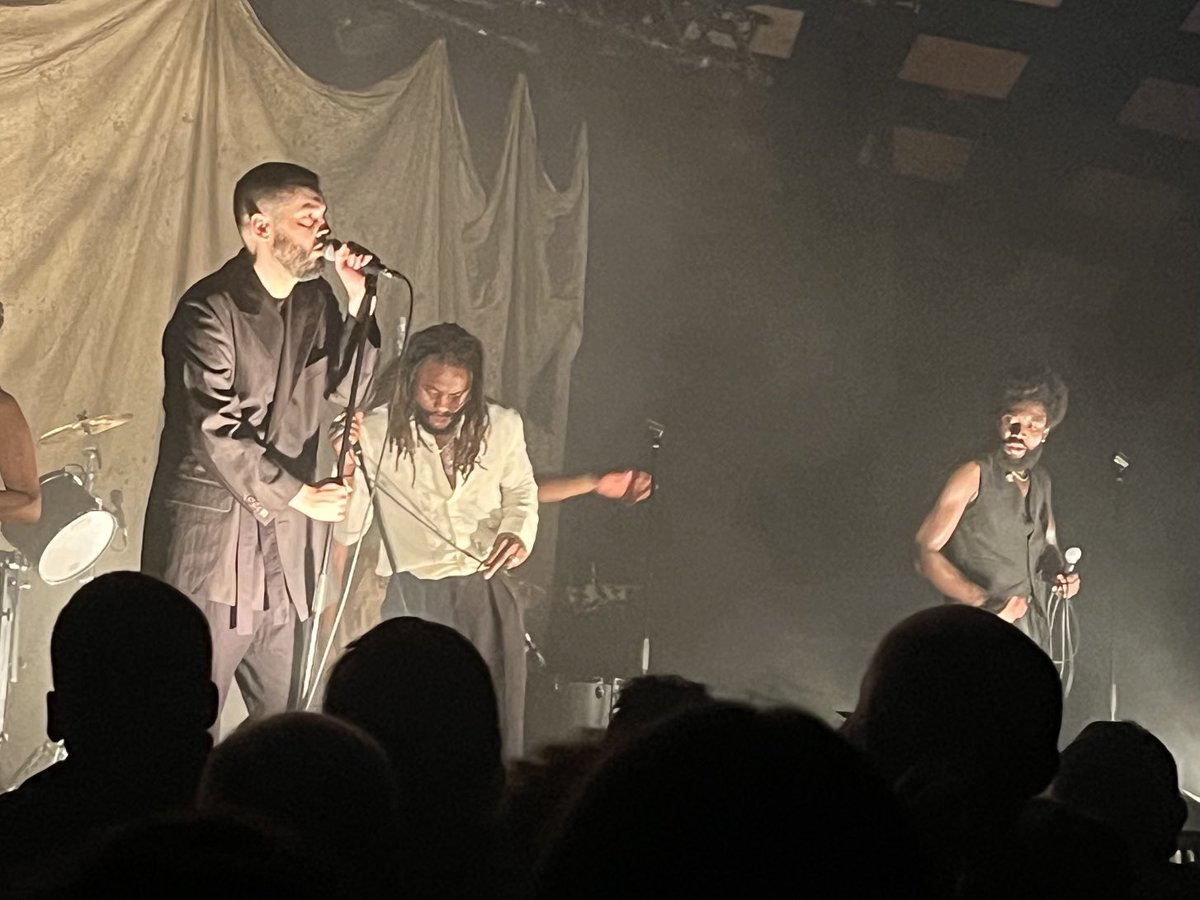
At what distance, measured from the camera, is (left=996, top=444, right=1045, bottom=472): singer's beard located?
366 inches

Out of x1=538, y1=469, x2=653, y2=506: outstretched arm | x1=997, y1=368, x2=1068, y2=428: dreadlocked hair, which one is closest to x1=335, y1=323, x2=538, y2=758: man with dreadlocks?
x1=538, y1=469, x2=653, y2=506: outstretched arm

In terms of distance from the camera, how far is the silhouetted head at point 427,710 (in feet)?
6.45

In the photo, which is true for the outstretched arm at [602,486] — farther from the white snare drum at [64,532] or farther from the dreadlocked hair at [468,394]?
the white snare drum at [64,532]

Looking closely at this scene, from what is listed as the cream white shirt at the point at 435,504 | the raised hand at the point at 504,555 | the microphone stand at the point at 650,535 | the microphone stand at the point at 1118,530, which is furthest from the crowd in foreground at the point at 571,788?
the microphone stand at the point at 1118,530

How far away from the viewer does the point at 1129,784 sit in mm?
2426

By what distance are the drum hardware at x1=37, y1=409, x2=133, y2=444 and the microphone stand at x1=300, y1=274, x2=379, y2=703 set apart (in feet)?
3.62

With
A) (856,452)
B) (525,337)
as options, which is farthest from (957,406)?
(525,337)

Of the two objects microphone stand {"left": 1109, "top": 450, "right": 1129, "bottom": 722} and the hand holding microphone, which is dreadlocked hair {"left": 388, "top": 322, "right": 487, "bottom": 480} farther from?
microphone stand {"left": 1109, "top": 450, "right": 1129, "bottom": 722}

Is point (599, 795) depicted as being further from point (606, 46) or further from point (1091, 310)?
point (1091, 310)

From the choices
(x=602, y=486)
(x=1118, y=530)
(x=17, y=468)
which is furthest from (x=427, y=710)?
(x=1118, y=530)

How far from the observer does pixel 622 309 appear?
8758mm

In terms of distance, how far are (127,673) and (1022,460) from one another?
7.90m

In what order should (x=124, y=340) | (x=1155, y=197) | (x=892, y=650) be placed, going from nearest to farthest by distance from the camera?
(x=892, y=650) → (x=124, y=340) → (x=1155, y=197)

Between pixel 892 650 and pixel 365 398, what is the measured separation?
20.7ft
